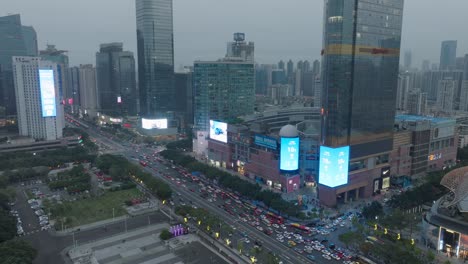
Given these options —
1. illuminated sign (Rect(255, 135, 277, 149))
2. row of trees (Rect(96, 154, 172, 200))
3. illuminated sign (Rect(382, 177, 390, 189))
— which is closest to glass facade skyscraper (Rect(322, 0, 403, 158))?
illuminated sign (Rect(382, 177, 390, 189))

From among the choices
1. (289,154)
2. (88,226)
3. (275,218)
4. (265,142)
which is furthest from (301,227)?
(88,226)

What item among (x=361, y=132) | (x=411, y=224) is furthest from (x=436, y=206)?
(x=361, y=132)

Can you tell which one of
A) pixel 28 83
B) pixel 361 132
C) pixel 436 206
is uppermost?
pixel 28 83

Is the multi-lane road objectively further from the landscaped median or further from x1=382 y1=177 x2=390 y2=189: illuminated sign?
x1=382 y1=177 x2=390 y2=189: illuminated sign

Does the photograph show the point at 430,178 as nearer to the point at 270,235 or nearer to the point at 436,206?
the point at 436,206

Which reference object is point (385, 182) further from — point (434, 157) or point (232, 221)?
point (232, 221)
